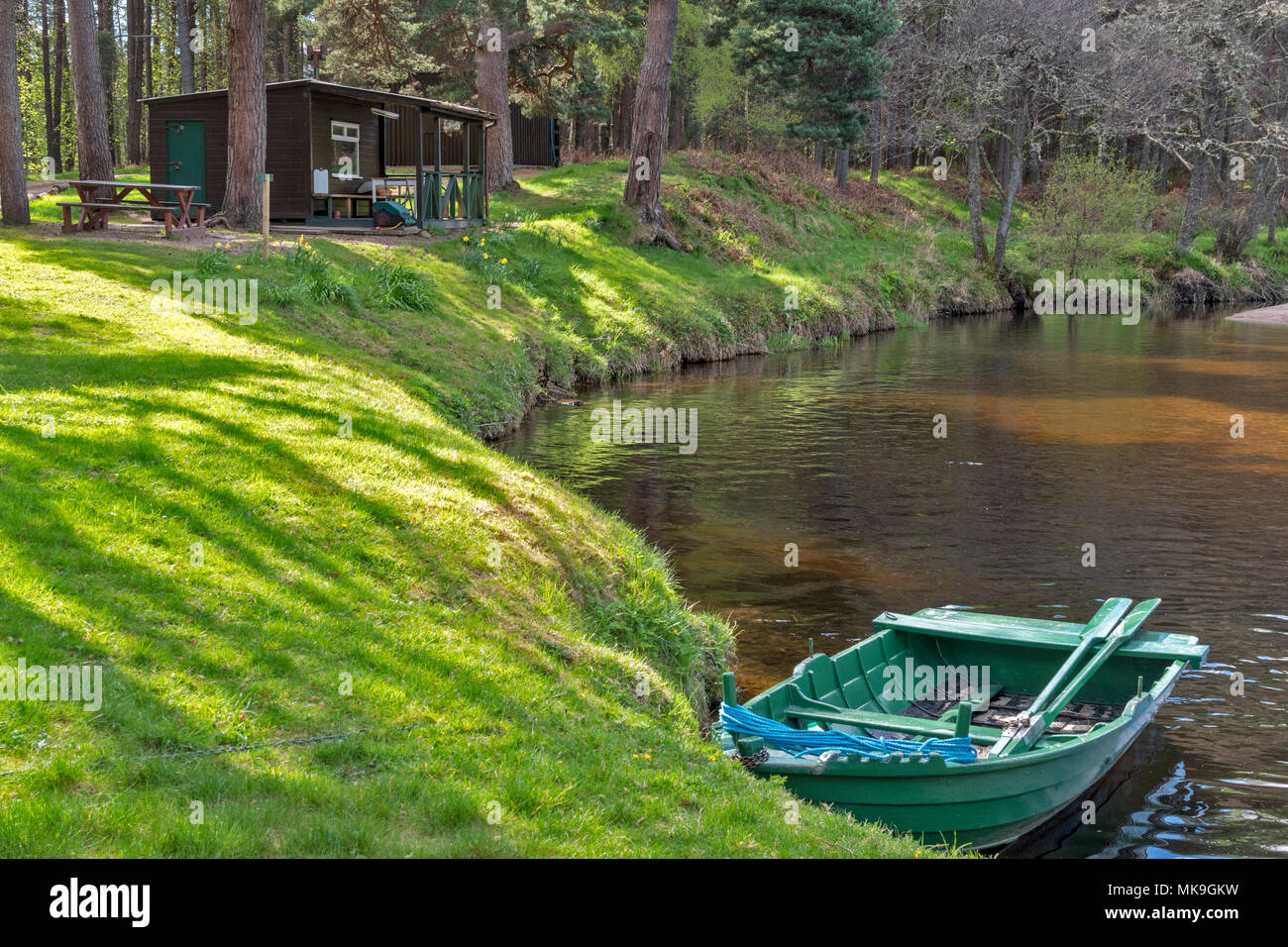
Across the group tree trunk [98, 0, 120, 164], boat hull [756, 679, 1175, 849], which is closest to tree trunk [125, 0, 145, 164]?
tree trunk [98, 0, 120, 164]

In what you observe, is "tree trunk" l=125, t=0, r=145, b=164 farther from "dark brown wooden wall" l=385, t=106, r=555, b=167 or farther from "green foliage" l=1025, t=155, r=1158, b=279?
"green foliage" l=1025, t=155, r=1158, b=279

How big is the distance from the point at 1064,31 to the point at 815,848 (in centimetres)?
4580

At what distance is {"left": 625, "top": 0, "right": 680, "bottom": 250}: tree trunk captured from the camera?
35656mm

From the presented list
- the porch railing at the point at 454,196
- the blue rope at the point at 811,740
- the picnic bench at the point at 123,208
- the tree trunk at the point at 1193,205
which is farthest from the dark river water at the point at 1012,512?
the tree trunk at the point at 1193,205

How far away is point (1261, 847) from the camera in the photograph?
8.20 metres

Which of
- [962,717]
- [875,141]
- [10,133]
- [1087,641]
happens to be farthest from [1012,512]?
[875,141]

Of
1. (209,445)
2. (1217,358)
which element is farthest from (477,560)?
(1217,358)

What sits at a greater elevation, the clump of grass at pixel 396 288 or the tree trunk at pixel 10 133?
the tree trunk at pixel 10 133

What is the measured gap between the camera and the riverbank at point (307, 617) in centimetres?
607

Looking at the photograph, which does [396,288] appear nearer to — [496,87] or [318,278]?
[318,278]

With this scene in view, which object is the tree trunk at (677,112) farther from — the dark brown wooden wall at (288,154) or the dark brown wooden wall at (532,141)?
the dark brown wooden wall at (288,154)

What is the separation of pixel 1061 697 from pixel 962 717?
1505mm

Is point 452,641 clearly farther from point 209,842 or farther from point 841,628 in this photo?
point 841,628

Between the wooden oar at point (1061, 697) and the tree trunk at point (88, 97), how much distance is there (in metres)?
25.7
